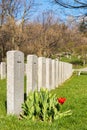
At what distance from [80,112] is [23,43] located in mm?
43186

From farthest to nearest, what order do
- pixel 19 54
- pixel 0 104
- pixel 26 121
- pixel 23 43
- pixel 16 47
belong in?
pixel 23 43, pixel 16 47, pixel 0 104, pixel 19 54, pixel 26 121

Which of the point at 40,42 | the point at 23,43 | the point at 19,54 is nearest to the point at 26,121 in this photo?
the point at 19,54

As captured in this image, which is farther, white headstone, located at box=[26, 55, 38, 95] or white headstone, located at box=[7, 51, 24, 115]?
white headstone, located at box=[26, 55, 38, 95]

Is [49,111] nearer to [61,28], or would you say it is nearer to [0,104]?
[0,104]

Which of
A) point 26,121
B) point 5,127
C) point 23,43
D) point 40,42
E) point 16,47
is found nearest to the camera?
point 5,127

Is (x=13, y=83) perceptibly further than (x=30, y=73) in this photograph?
No

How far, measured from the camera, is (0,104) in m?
9.81

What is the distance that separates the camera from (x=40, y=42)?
57.8m

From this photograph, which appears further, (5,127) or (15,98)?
(15,98)

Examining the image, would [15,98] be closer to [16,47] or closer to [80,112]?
[80,112]

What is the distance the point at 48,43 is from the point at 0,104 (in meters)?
49.7

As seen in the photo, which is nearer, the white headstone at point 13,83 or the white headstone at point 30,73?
the white headstone at point 13,83

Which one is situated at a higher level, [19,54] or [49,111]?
[19,54]

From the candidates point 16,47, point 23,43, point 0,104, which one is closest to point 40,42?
point 23,43
